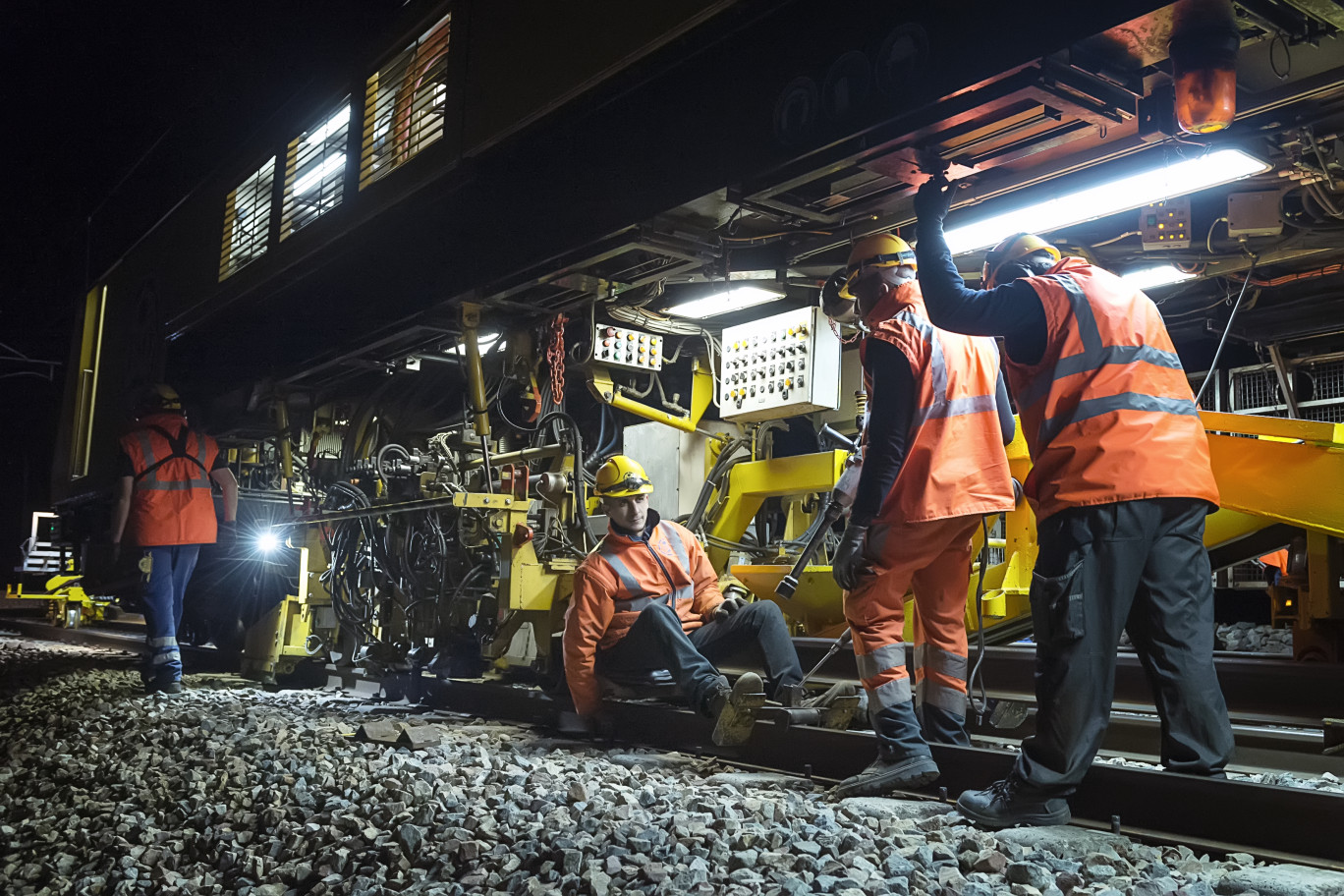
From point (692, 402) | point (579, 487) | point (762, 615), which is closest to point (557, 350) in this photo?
point (579, 487)

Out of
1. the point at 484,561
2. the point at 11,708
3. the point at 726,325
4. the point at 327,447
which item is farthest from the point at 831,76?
the point at 327,447

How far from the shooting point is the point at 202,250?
32.9 feet

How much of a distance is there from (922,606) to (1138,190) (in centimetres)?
180

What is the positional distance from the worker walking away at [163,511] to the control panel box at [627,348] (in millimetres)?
3136

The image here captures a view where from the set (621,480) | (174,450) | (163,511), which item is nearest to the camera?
(621,480)

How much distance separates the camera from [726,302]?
5.79m

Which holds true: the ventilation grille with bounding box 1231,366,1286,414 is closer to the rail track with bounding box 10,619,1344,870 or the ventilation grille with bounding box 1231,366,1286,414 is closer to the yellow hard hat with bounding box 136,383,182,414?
the rail track with bounding box 10,619,1344,870

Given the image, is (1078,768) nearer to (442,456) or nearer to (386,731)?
(386,731)

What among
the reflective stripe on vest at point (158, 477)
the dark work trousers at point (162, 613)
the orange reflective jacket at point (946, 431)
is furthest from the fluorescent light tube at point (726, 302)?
the dark work trousers at point (162, 613)

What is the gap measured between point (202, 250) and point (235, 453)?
6.92 feet

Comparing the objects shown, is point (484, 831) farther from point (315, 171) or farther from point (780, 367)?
point (315, 171)

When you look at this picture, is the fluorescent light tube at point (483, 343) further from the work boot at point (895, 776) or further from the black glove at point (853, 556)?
the work boot at point (895, 776)

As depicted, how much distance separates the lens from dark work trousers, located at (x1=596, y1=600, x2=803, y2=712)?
4.38 meters

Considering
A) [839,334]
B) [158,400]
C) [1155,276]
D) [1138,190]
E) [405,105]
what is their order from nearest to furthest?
[1138,190], [839,334], [1155,276], [405,105], [158,400]
